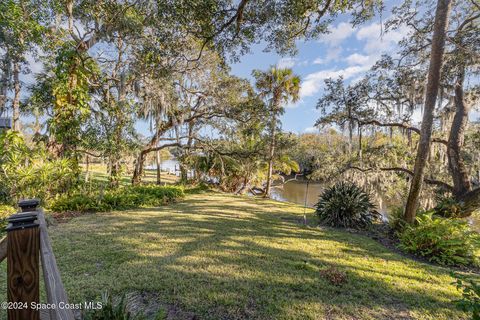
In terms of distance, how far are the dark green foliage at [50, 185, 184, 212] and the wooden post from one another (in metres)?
6.58

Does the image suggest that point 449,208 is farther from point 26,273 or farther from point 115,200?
point 115,200

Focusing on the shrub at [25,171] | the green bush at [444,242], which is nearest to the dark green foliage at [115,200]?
the shrub at [25,171]

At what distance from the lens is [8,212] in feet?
15.3

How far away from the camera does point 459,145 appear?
6.05 meters

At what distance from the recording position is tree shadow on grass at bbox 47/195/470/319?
2506 mm

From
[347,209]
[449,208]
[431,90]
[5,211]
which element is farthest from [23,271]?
[449,208]

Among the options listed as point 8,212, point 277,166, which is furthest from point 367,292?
point 277,166

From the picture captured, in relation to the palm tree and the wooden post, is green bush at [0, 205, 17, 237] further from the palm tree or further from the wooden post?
the palm tree

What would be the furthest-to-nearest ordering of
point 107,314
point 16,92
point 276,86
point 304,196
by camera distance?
point 304,196, point 276,86, point 16,92, point 107,314

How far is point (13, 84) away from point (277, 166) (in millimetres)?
13643

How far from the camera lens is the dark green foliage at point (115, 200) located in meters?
6.44

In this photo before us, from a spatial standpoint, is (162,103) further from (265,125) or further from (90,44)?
(265,125)

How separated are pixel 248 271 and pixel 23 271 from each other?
2642 millimetres

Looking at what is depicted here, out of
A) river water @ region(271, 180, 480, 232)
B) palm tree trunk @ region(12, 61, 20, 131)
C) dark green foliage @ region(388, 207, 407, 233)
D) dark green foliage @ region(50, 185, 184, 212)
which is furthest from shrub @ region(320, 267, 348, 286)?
palm tree trunk @ region(12, 61, 20, 131)
